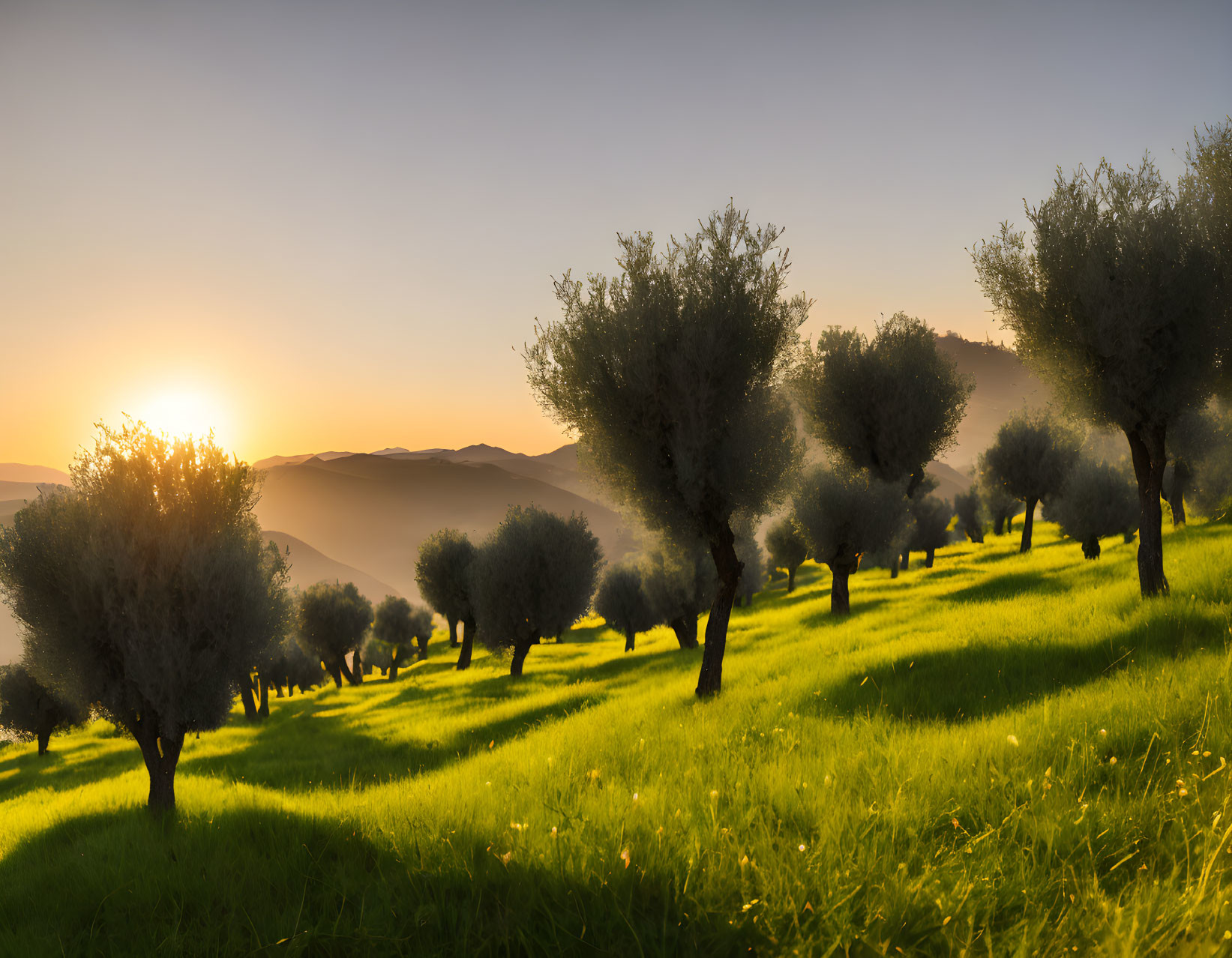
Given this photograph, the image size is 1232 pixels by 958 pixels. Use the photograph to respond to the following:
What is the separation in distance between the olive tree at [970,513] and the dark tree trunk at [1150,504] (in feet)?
237

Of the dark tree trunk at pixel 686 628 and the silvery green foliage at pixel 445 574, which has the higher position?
the silvery green foliage at pixel 445 574

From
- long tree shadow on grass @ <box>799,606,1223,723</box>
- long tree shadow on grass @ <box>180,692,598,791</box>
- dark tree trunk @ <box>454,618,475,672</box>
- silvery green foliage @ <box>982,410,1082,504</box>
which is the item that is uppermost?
silvery green foliage @ <box>982,410,1082,504</box>

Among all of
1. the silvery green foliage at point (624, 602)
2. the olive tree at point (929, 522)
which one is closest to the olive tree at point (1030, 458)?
the olive tree at point (929, 522)

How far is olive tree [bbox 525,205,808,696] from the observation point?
12.3 m

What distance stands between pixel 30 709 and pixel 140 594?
155 ft

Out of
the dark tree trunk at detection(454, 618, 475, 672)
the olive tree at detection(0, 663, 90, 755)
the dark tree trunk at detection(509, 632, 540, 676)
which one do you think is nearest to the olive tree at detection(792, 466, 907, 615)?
the dark tree trunk at detection(509, 632, 540, 676)

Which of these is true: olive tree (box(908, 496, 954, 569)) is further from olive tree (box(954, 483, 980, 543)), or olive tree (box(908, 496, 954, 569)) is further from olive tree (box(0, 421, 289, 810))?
olive tree (box(0, 421, 289, 810))

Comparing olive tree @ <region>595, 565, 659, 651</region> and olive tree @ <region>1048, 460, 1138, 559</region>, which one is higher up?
olive tree @ <region>1048, 460, 1138, 559</region>

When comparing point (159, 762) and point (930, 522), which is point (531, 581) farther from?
point (930, 522)

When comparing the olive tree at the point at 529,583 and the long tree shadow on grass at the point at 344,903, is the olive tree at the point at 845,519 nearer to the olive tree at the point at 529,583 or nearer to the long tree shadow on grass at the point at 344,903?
the olive tree at the point at 529,583

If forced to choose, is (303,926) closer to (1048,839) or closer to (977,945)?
(977,945)

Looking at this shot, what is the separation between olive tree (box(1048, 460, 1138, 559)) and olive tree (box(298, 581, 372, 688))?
2466 inches

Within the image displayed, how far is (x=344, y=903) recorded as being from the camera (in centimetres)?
409

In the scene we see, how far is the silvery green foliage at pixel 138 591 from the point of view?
9.34 metres
